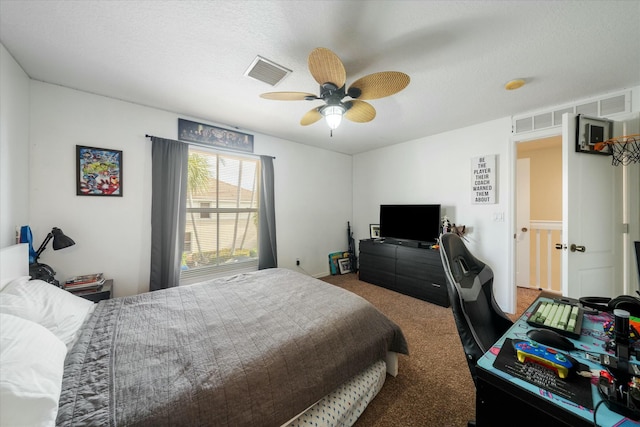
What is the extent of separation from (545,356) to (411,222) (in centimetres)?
289

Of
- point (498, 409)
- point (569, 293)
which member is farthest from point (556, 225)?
point (498, 409)

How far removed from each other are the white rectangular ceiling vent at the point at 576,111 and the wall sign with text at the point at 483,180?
0.44m

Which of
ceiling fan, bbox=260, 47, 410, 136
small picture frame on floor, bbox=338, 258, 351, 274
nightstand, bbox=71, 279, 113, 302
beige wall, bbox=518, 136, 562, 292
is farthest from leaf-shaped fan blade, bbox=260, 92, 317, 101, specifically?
beige wall, bbox=518, 136, 562, 292

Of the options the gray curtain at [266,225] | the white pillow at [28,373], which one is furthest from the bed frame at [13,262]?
the gray curtain at [266,225]

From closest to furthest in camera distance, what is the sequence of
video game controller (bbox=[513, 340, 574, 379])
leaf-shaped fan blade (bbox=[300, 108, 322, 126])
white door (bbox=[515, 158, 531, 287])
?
video game controller (bbox=[513, 340, 574, 379]) < leaf-shaped fan blade (bbox=[300, 108, 322, 126]) < white door (bbox=[515, 158, 531, 287])

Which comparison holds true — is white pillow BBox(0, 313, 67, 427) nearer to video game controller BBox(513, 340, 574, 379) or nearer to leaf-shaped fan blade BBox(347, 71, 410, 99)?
video game controller BBox(513, 340, 574, 379)

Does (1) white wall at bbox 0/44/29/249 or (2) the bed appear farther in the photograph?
(1) white wall at bbox 0/44/29/249

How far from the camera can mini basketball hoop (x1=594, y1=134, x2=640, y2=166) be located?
1921mm

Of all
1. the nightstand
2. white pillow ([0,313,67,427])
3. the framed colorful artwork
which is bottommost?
the nightstand

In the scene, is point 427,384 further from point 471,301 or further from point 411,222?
point 411,222

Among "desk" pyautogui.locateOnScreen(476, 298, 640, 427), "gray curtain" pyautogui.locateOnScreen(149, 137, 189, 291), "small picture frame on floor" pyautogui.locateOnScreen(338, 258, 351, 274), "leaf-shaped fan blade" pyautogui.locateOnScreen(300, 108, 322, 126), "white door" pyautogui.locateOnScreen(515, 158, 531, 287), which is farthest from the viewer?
"small picture frame on floor" pyautogui.locateOnScreen(338, 258, 351, 274)

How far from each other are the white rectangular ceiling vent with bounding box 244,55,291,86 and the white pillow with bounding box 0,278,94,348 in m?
2.05

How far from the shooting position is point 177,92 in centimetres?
222

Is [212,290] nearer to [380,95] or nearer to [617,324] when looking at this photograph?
[380,95]
